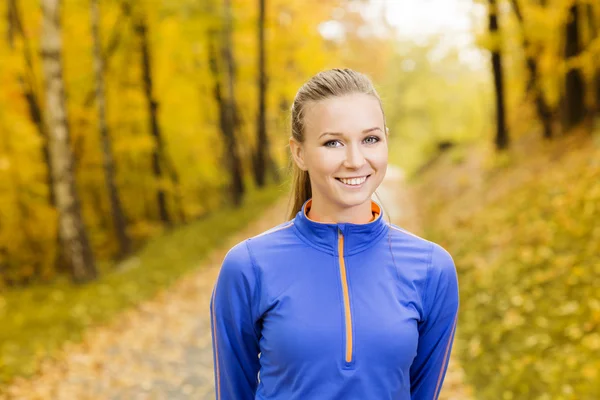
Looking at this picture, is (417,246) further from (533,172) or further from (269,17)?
(269,17)

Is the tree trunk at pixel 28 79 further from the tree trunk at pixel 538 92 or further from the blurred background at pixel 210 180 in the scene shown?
the tree trunk at pixel 538 92

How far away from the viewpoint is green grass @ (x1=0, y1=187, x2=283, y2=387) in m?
7.65

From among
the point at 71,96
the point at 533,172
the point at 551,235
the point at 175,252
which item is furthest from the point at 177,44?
the point at 551,235

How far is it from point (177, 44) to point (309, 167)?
611 inches

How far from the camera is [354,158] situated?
1.98 metres

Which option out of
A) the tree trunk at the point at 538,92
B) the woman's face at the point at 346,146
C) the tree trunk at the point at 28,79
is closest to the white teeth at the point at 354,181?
the woman's face at the point at 346,146

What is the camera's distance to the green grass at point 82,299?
7.65 m

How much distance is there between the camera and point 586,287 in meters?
6.25

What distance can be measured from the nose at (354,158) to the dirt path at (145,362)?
166 inches

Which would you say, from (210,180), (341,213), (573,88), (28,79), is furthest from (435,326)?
(210,180)

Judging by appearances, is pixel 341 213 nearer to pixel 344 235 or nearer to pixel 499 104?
pixel 344 235

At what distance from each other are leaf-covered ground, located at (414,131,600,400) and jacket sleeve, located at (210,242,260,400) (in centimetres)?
364

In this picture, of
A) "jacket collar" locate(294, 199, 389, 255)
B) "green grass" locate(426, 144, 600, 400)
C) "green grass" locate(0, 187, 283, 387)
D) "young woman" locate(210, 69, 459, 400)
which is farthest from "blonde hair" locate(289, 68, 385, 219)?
"green grass" locate(0, 187, 283, 387)

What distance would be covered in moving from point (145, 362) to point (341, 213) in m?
6.03
